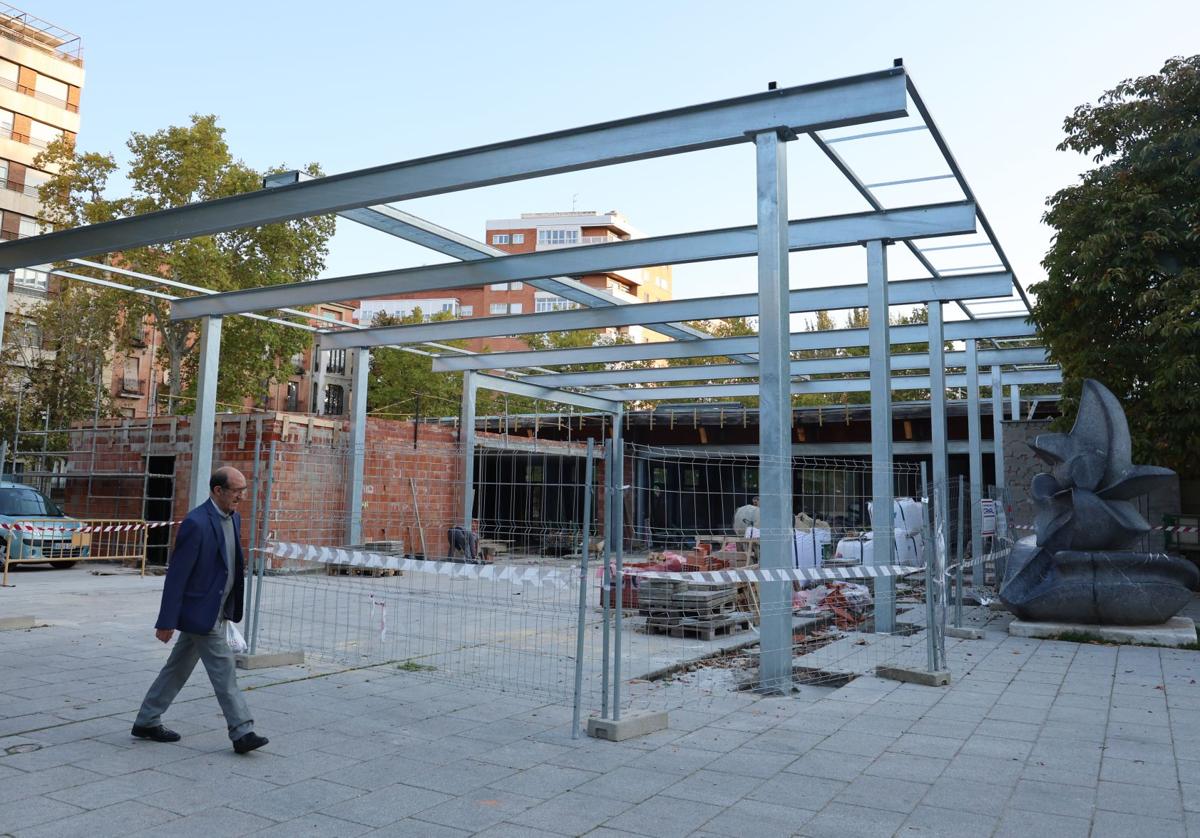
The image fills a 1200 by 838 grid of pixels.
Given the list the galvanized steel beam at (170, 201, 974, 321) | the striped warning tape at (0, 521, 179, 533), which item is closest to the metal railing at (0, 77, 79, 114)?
the striped warning tape at (0, 521, 179, 533)

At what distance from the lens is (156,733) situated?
5.98 metres

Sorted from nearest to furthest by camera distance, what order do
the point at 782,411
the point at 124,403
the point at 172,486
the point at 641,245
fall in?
the point at 782,411 → the point at 641,245 → the point at 172,486 → the point at 124,403

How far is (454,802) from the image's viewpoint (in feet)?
16.2

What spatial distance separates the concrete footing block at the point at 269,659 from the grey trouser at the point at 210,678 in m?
2.50

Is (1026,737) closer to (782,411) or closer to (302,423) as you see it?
(782,411)

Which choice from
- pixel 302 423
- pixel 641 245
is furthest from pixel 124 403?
pixel 641 245

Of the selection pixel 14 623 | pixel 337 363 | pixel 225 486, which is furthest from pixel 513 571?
pixel 337 363

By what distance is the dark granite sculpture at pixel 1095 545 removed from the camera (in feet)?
37.3

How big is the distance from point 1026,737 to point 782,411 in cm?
315

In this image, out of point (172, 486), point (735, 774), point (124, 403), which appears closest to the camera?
point (735, 774)

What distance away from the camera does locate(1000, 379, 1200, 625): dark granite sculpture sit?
11.4m

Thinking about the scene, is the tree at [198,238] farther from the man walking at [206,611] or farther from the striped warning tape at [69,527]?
the man walking at [206,611]

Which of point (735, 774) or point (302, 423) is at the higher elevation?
point (302, 423)

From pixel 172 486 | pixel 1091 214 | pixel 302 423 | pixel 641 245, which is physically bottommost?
pixel 172 486
